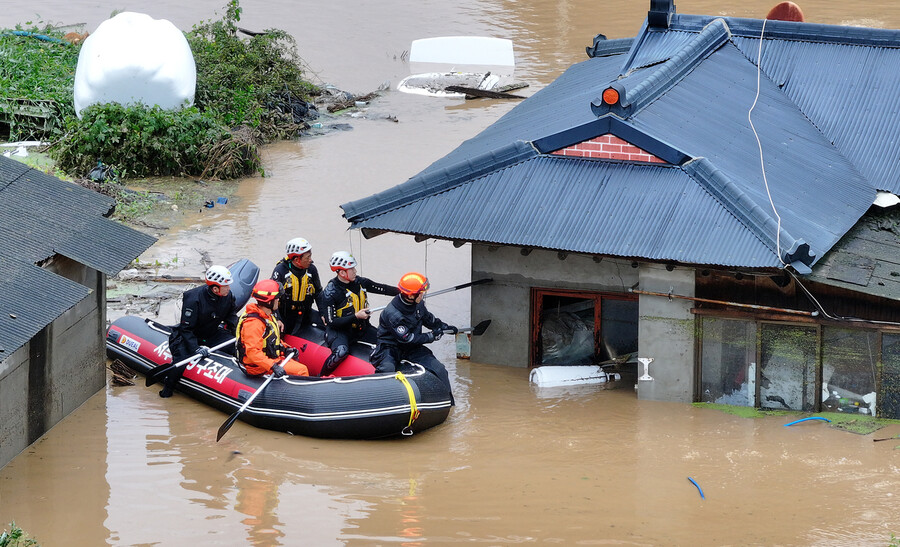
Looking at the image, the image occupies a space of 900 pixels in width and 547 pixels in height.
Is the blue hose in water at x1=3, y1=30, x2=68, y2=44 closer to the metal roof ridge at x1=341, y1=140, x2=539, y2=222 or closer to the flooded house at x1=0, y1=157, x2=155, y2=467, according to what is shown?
the flooded house at x1=0, y1=157, x2=155, y2=467

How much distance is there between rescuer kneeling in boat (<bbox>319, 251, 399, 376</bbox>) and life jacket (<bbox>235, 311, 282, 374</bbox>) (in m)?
0.82

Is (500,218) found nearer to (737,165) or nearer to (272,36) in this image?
(737,165)

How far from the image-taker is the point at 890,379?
41.2 feet

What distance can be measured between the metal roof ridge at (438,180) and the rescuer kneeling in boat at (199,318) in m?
1.78

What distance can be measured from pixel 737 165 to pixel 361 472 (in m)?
5.88

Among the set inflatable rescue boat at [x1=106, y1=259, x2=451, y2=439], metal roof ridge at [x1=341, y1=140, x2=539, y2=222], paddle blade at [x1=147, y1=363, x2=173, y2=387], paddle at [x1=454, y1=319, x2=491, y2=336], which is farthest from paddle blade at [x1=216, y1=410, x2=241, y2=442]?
paddle at [x1=454, y1=319, x2=491, y2=336]

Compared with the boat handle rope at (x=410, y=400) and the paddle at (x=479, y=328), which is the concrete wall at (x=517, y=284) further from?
the boat handle rope at (x=410, y=400)

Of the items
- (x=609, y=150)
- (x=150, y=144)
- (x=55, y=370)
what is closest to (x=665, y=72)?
(x=609, y=150)

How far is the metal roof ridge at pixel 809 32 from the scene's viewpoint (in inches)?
619

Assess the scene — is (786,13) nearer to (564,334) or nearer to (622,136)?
(622,136)

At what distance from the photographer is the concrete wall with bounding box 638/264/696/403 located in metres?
13.1

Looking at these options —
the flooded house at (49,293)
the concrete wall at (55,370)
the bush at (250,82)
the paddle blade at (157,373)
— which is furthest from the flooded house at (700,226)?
the bush at (250,82)

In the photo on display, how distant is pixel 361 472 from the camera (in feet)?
38.0

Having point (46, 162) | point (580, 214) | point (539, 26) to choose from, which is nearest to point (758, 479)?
point (580, 214)
